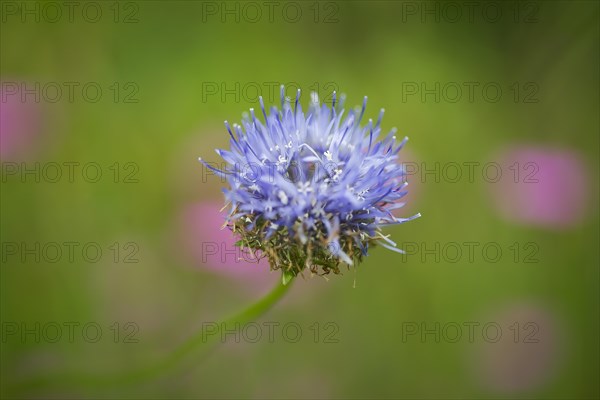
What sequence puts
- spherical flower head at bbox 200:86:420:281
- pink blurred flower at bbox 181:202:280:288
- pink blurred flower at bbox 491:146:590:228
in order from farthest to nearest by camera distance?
pink blurred flower at bbox 491:146:590:228 → pink blurred flower at bbox 181:202:280:288 → spherical flower head at bbox 200:86:420:281

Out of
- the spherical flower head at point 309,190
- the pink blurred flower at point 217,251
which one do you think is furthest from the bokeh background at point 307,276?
the spherical flower head at point 309,190

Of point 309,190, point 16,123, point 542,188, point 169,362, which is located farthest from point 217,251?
point 542,188

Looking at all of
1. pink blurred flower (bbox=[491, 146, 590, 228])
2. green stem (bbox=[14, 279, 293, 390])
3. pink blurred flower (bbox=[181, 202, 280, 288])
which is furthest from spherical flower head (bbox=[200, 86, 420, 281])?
pink blurred flower (bbox=[491, 146, 590, 228])

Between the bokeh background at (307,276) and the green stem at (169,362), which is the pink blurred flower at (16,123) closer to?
the bokeh background at (307,276)

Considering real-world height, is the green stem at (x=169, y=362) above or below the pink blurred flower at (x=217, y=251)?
below

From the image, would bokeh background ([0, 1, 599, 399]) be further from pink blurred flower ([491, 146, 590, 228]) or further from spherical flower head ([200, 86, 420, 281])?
spherical flower head ([200, 86, 420, 281])

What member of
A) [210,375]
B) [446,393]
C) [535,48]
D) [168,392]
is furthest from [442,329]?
[535,48]

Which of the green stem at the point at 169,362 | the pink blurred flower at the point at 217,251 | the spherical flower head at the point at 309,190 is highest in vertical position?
the spherical flower head at the point at 309,190

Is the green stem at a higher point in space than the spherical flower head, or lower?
lower
